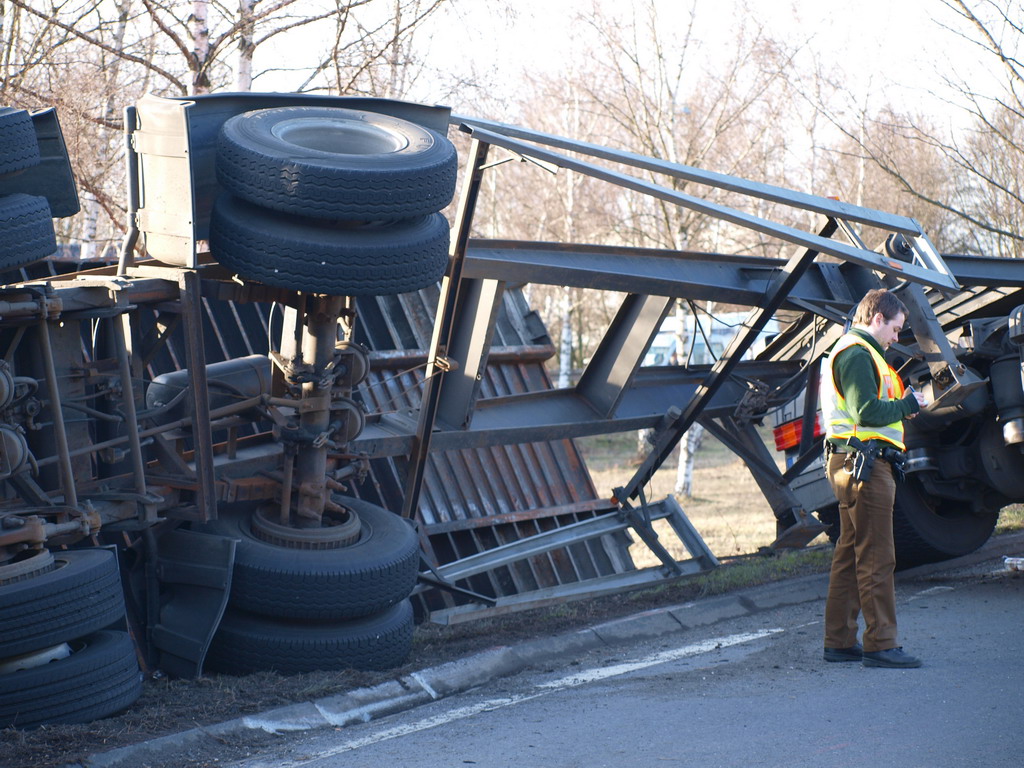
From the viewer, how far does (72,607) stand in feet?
14.4

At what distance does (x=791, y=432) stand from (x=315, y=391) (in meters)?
3.61

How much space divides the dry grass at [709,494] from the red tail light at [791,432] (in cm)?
114

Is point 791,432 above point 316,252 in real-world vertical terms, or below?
below

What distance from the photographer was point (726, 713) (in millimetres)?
4605

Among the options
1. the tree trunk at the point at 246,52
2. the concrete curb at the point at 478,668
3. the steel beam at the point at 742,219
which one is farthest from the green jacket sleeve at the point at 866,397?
the tree trunk at the point at 246,52

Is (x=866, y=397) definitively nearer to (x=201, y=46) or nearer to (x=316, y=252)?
(x=316, y=252)

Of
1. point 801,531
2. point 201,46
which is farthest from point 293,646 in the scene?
point 201,46

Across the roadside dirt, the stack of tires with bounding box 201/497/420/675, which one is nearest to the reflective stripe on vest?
the roadside dirt

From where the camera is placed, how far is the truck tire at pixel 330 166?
4836 mm

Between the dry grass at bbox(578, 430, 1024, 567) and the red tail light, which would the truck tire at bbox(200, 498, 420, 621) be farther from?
the red tail light

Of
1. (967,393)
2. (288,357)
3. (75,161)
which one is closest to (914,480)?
(967,393)

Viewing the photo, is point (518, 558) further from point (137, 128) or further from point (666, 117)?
point (666, 117)

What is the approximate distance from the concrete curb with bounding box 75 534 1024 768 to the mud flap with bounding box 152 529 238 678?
2.42 feet

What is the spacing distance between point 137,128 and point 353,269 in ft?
4.10
